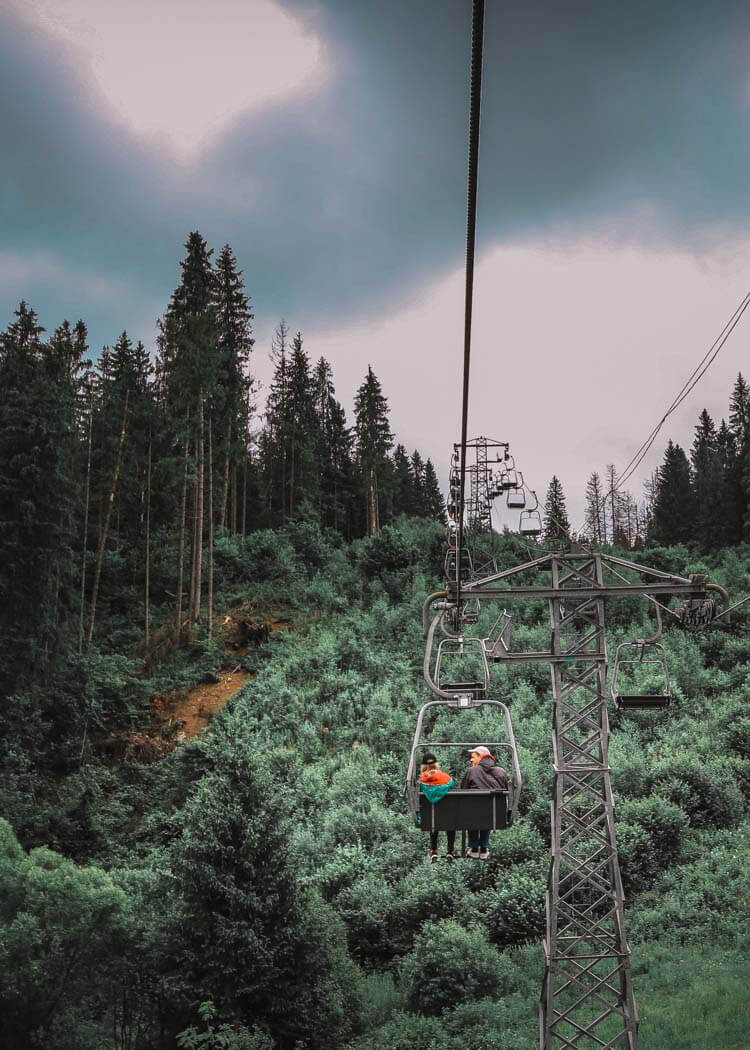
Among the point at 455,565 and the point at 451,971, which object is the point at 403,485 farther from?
the point at 455,565

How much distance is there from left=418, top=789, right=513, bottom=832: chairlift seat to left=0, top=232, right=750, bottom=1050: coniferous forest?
7.24 m

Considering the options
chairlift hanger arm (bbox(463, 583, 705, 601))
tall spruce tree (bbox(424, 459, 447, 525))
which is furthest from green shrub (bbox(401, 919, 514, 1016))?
tall spruce tree (bbox(424, 459, 447, 525))

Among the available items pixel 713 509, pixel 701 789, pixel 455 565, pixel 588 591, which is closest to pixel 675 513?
pixel 713 509

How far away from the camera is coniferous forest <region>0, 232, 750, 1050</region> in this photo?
1484 centimetres

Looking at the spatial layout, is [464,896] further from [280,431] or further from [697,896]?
[280,431]

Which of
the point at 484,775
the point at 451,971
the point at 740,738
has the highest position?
the point at 484,775

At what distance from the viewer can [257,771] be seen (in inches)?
632

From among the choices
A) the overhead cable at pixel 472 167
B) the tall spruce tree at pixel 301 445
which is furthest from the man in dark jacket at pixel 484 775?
the tall spruce tree at pixel 301 445

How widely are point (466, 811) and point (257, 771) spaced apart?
302 inches

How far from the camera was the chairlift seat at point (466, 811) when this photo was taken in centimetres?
938

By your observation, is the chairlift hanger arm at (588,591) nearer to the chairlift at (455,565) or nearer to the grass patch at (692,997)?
the chairlift at (455,565)

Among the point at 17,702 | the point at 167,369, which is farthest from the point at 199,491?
the point at 17,702

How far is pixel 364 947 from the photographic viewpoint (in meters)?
19.2

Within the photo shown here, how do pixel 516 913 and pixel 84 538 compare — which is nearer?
pixel 516 913
